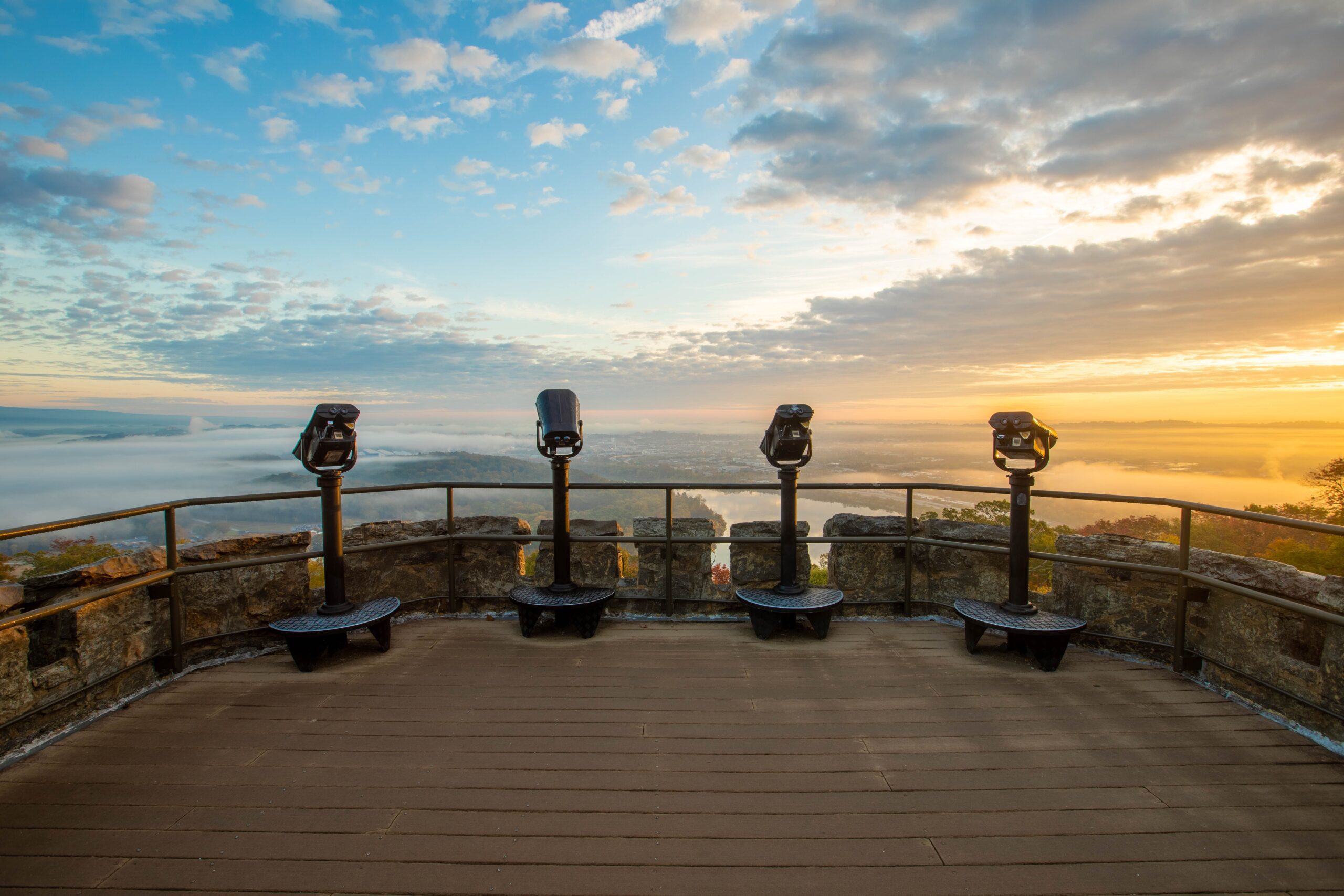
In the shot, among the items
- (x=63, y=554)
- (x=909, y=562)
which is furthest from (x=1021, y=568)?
(x=63, y=554)

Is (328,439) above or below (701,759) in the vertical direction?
above

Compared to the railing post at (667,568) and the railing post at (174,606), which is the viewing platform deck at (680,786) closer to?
the railing post at (174,606)

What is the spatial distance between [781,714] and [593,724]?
3.34 ft

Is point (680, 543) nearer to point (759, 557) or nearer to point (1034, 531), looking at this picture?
point (759, 557)

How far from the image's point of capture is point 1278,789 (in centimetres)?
270

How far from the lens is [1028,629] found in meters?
3.96

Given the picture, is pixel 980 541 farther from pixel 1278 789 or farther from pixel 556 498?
pixel 556 498

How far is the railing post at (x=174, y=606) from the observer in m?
3.86

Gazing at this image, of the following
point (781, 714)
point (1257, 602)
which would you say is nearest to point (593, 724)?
point (781, 714)

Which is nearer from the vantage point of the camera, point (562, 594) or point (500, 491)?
point (562, 594)

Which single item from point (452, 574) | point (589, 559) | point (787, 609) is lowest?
point (787, 609)

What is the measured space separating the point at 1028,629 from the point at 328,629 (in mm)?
4519

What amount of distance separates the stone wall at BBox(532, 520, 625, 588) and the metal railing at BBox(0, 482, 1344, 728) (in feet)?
0.31

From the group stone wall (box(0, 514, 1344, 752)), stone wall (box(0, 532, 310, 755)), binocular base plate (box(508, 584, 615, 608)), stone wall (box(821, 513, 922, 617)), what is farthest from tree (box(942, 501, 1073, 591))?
stone wall (box(0, 532, 310, 755))
